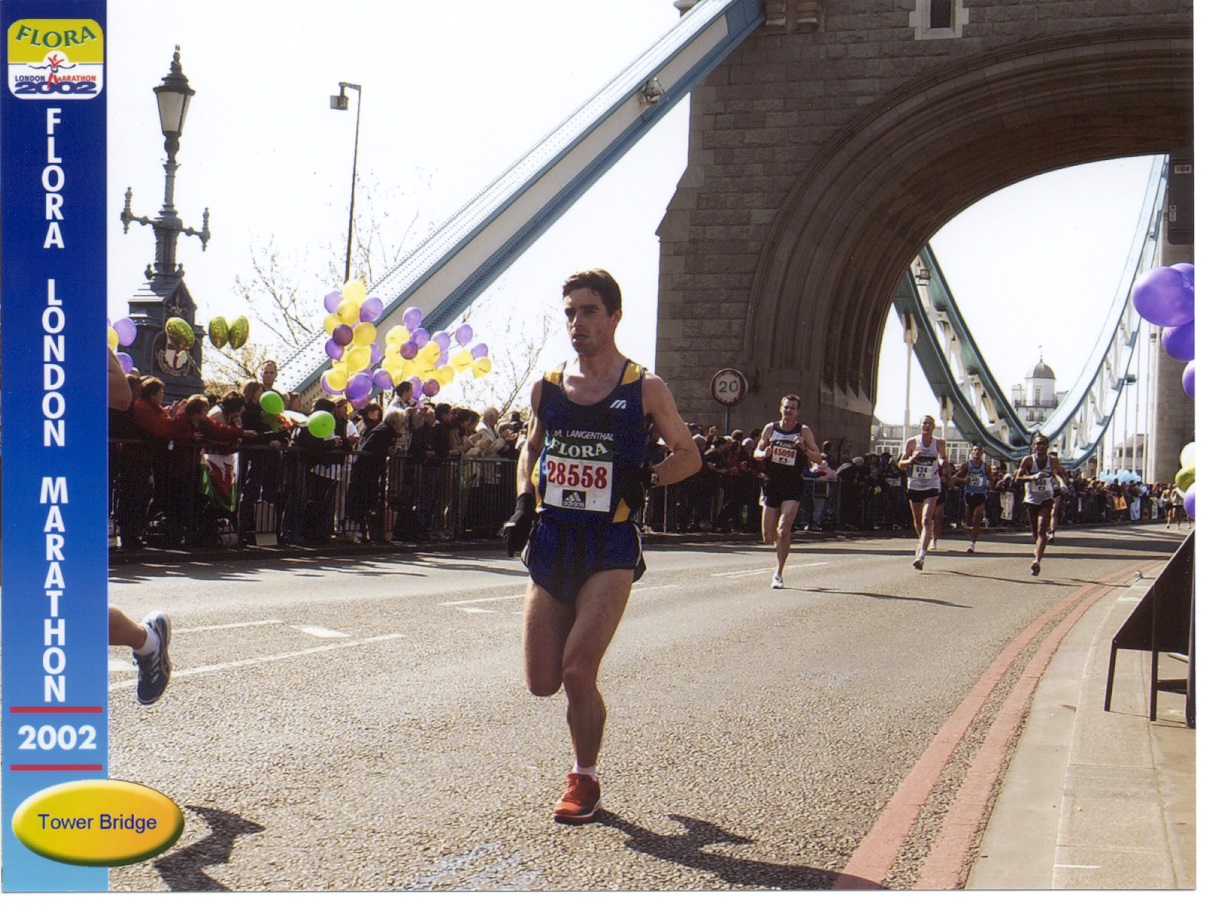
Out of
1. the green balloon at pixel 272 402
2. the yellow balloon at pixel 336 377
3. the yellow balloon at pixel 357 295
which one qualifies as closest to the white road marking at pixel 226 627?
the green balloon at pixel 272 402

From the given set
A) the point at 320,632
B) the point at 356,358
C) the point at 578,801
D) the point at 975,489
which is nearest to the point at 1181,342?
the point at 578,801

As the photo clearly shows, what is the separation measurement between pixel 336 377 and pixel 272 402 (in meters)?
4.38

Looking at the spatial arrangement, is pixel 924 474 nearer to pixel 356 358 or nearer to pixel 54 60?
pixel 356 358

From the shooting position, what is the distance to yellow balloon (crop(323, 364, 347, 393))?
10984 millimetres

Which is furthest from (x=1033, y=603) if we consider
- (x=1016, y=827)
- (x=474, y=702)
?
(x=1016, y=827)

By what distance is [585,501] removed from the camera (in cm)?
353

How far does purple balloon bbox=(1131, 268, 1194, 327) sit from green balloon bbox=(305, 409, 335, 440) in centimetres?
601

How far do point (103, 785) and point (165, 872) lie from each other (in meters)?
0.24

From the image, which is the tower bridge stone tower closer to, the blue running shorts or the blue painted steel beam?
the blue painted steel beam

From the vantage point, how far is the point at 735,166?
25500mm

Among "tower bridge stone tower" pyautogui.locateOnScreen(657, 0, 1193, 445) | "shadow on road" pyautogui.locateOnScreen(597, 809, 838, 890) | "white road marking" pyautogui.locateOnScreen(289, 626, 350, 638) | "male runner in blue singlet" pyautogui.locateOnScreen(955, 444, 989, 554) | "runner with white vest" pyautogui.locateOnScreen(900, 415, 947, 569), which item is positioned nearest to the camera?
"shadow on road" pyautogui.locateOnScreen(597, 809, 838, 890)

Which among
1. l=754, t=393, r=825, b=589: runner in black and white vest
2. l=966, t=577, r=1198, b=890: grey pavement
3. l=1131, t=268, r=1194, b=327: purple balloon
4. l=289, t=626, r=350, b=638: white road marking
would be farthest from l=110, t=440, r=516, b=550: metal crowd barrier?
l=754, t=393, r=825, b=589: runner in black and white vest

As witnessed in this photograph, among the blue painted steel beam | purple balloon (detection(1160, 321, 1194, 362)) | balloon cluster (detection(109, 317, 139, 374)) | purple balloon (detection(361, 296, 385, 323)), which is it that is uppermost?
the blue painted steel beam

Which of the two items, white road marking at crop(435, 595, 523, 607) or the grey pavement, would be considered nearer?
the grey pavement
